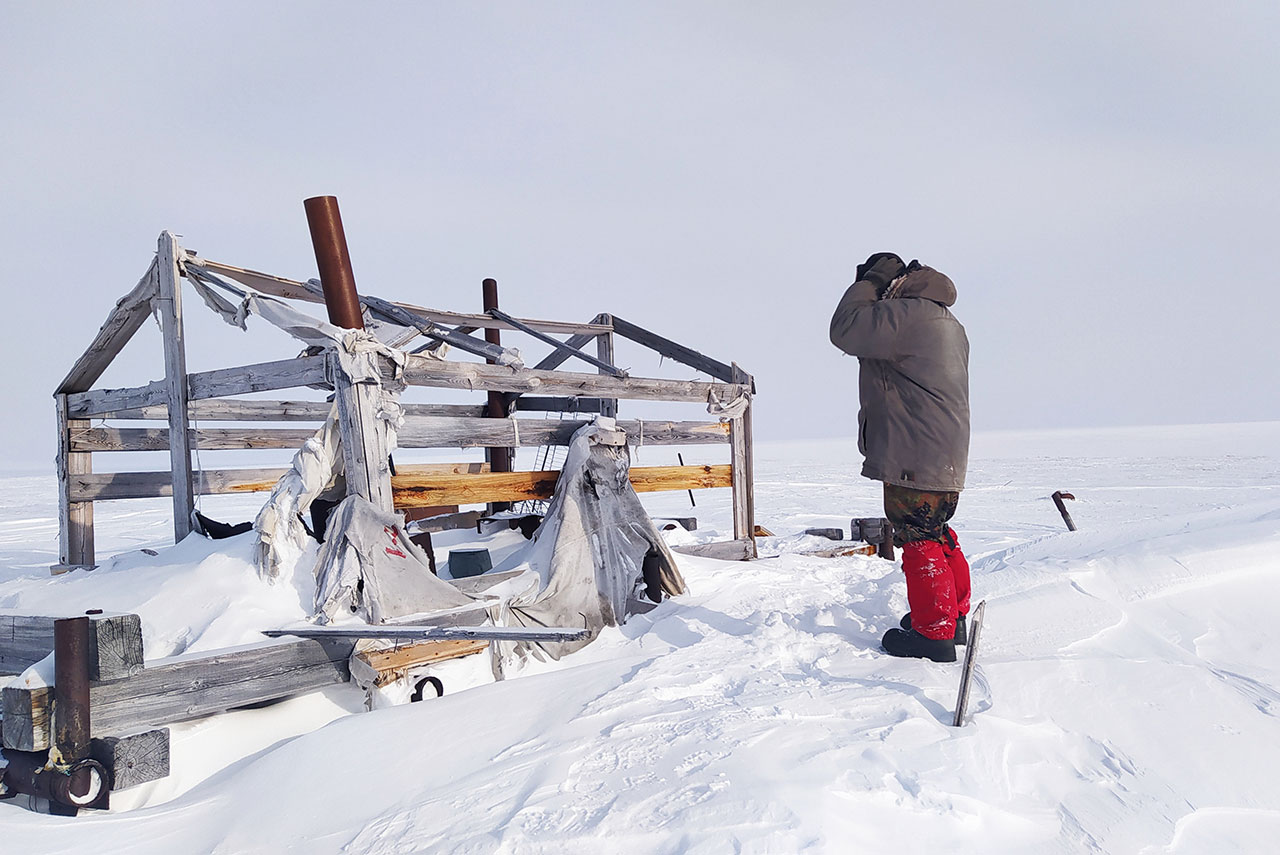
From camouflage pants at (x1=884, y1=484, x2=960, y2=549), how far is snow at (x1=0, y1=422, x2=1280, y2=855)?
0.63 meters

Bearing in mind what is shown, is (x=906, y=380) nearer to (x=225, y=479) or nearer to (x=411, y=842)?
(x=411, y=842)

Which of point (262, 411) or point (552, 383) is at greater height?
point (552, 383)

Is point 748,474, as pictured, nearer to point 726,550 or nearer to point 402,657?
point 726,550

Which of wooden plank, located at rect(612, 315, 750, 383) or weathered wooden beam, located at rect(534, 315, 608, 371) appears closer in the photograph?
wooden plank, located at rect(612, 315, 750, 383)

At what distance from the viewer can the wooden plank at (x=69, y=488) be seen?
812 centimetres

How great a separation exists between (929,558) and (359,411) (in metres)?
3.60

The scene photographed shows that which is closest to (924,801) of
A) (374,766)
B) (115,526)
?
(374,766)

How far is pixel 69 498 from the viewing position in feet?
26.6

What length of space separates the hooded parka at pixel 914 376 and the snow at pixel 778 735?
0.97 m

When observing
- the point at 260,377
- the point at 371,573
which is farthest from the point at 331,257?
the point at 371,573

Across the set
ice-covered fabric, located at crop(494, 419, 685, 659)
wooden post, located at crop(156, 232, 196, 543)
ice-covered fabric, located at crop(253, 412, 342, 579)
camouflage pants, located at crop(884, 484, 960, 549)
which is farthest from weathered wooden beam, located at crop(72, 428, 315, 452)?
camouflage pants, located at crop(884, 484, 960, 549)

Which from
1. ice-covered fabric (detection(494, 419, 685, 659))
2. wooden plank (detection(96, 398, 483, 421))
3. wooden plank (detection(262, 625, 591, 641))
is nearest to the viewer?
wooden plank (detection(262, 625, 591, 641))

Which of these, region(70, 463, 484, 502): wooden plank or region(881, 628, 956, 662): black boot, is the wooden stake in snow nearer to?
region(881, 628, 956, 662): black boot

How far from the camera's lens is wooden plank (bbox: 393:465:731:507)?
6363mm
